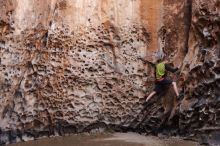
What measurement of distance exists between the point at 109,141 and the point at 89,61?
177 cm

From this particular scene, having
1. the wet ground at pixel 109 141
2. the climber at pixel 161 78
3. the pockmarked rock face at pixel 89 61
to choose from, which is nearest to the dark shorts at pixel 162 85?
the climber at pixel 161 78

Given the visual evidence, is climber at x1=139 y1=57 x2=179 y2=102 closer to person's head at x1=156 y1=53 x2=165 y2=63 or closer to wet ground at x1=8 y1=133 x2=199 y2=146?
person's head at x1=156 y1=53 x2=165 y2=63

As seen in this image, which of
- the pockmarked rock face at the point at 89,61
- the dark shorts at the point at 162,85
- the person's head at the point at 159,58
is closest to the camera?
the pockmarked rock face at the point at 89,61

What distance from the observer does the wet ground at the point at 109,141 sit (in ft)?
25.0

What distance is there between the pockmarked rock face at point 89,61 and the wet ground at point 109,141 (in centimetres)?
33

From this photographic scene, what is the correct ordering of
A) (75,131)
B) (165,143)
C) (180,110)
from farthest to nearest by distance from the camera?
(75,131), (180,110), (165,143)

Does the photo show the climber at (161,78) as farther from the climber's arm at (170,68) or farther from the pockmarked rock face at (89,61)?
the pockmarked rock face at (89,61)

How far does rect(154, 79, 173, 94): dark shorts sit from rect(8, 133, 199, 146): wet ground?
94cm

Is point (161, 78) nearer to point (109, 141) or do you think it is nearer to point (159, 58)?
point (159, 58)

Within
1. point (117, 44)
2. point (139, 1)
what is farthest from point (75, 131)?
point (139, 1)

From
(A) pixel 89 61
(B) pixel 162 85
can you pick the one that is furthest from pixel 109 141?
(A) pixel 89 61

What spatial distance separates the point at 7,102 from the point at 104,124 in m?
1.88

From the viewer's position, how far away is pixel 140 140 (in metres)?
7.94

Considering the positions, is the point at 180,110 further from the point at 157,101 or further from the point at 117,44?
the point at 117,44
